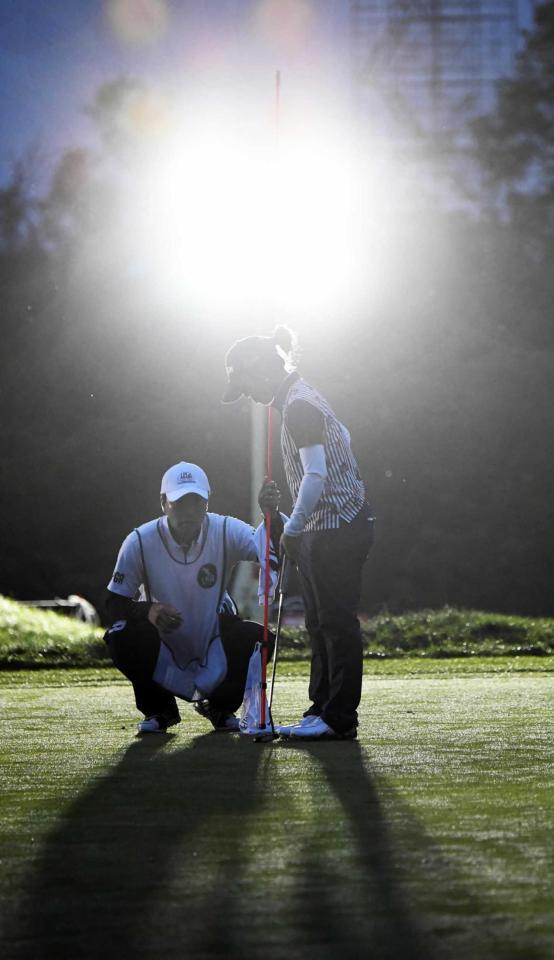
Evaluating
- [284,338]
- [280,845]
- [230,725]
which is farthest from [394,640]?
[280,845]

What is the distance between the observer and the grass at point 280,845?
258 centimetres

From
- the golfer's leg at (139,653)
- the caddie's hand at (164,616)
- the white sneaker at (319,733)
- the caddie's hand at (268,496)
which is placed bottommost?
the white sneaker at (319,733)

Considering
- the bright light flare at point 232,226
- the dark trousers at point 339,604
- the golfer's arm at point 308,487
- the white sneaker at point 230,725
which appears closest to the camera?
the golfer's arm at point 308,487

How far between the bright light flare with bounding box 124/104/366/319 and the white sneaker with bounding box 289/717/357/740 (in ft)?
96.5

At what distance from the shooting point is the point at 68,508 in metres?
38.9

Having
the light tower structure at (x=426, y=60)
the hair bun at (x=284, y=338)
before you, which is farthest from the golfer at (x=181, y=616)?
the light tower structure at (x=426, y=60)

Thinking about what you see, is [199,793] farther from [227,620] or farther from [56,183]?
[56,183]

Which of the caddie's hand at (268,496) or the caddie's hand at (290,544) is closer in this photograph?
the caddie's hand at (290,544)

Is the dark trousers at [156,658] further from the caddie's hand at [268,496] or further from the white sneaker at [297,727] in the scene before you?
the caddie's hand at [268,496]

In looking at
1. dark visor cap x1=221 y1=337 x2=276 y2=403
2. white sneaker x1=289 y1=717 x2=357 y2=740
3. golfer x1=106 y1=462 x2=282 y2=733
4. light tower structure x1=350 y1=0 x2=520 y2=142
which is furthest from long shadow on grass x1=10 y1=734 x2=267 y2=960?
light tower structure x1=350 y1=0 x2=520 y2=142

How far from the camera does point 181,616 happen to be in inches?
246

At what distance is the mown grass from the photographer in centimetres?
1462

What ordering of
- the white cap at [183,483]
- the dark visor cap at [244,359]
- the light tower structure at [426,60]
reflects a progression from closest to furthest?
the dark visor cap at [244,359] < the white cap at [183,483] < the light tower structure at [426,60]

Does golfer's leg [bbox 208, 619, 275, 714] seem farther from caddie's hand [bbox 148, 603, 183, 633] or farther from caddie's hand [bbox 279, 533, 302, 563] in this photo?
caddie's hand [bbox 279, 533, 302, 563]
